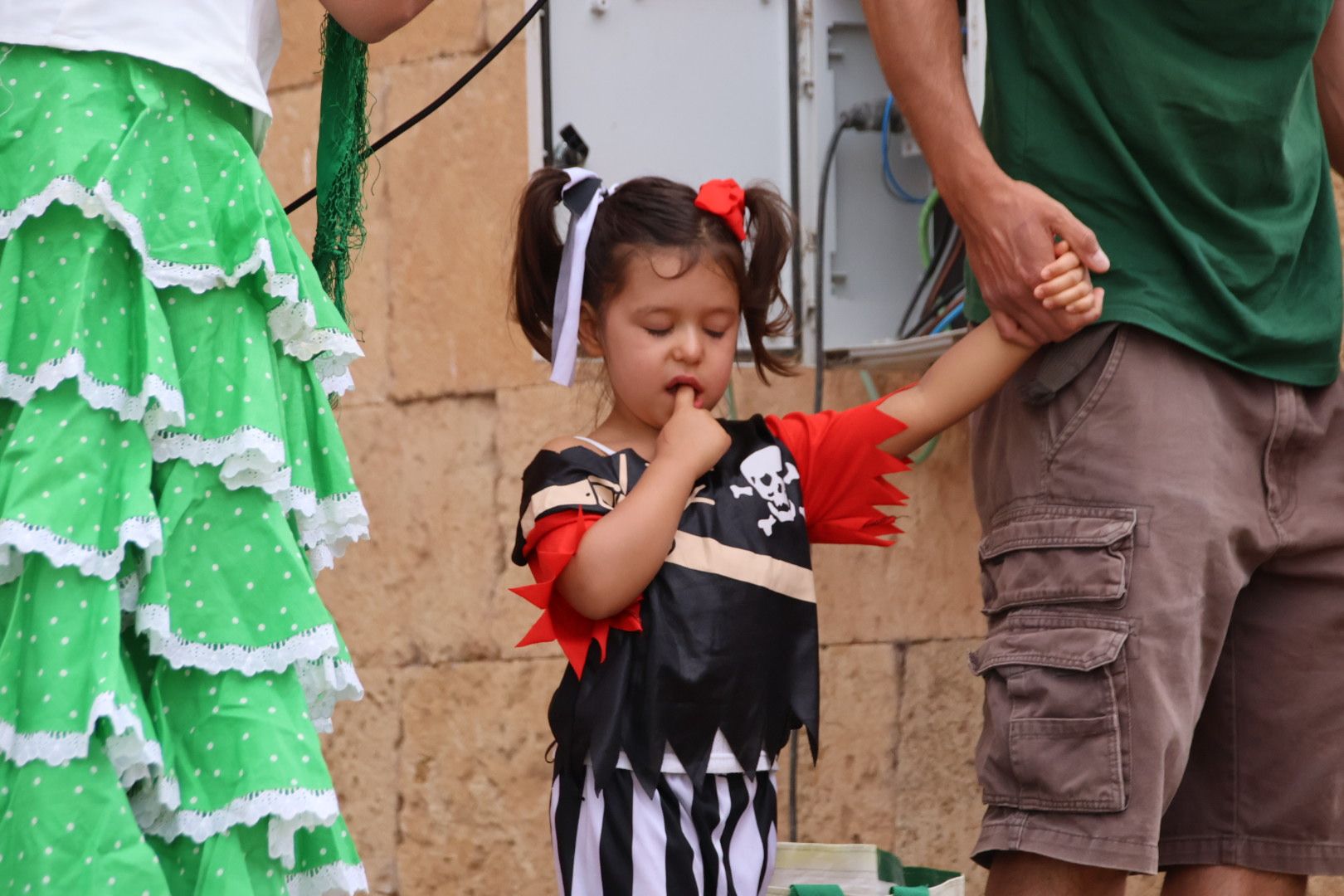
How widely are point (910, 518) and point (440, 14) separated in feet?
5.42

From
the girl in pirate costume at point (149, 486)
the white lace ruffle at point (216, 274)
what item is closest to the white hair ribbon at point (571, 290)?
the white lace ruffle at point (216, 274)

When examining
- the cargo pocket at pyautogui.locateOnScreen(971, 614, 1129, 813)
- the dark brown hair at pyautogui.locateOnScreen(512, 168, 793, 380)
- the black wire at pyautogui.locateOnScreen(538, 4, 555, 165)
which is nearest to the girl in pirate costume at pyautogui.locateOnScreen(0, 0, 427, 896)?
the dark brown hair at pyautogui.locateOnScreen(512, 168, 793, 380)

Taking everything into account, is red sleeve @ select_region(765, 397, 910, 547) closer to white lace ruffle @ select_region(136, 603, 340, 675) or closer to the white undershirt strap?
the white undershirt strap

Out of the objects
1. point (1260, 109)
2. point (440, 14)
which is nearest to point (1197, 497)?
point (1260, 109)

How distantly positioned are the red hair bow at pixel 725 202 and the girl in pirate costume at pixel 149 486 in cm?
65

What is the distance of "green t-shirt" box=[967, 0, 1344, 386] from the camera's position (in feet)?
6.96

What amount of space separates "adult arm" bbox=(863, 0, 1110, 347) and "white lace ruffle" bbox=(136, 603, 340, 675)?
951 mm

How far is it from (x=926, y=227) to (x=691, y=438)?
1.29 m

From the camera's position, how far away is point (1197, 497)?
2.05 m

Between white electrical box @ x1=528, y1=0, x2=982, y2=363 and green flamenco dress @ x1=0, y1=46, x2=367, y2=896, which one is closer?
green flamenco dress @ x1=0, y1=46, x2=367, y2=896

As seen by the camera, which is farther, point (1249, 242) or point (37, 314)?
point (1249, 242)

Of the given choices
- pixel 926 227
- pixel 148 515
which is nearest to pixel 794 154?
pixel 926 227

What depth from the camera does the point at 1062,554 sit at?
2.08m

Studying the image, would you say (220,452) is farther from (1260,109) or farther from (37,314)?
(1260,109)
